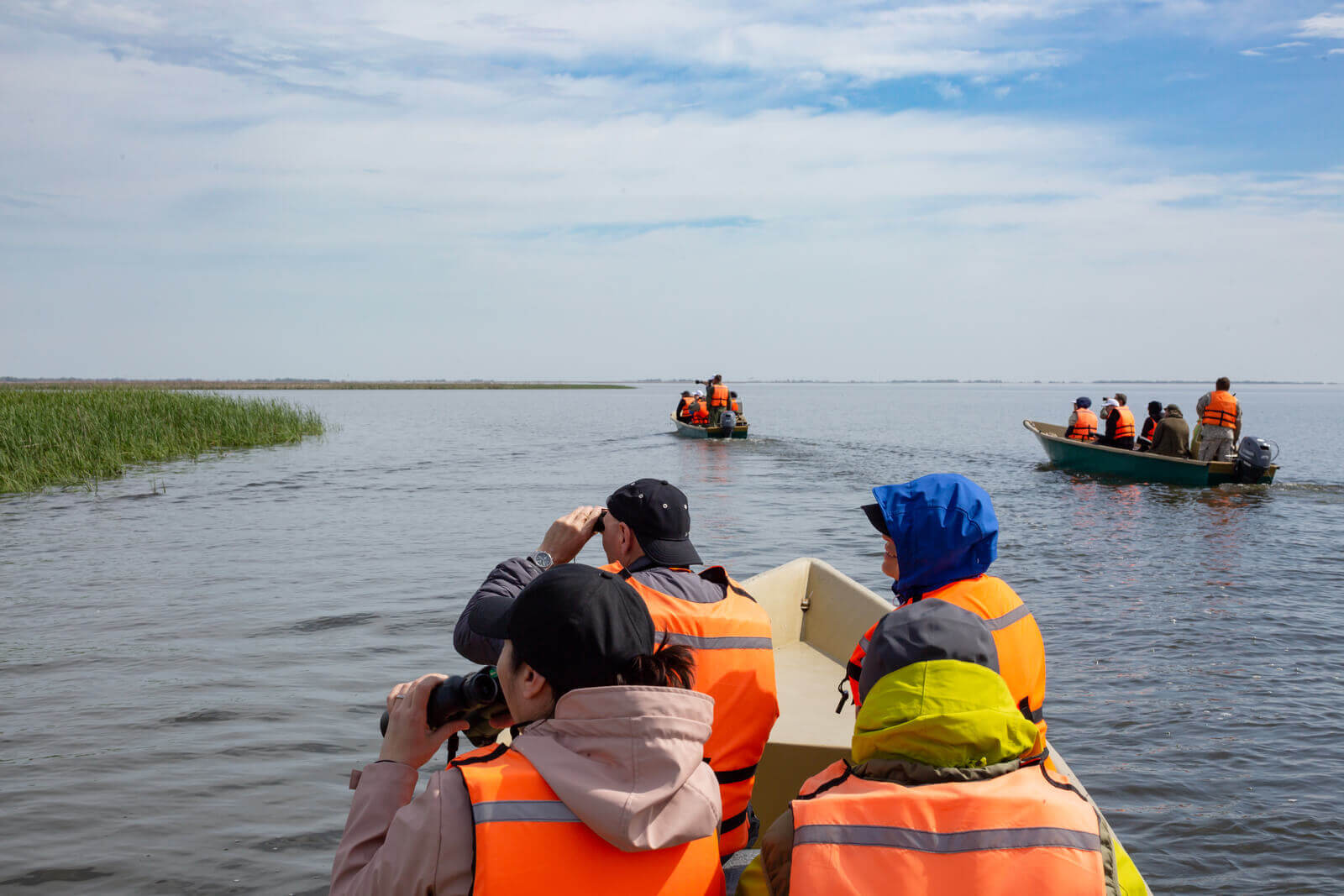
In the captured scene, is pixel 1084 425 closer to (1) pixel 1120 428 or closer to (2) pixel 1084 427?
(2) pixel 1084 427

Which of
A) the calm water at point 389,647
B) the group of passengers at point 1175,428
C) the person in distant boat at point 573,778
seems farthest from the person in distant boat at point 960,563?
the group of passengers at point 1175,428

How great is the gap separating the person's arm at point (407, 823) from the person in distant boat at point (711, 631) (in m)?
0.92

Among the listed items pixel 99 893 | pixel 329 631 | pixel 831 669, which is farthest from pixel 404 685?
pixel 329 631

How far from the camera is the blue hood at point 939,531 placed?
125 inches

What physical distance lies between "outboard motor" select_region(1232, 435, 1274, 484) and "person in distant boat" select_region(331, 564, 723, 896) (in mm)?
18655

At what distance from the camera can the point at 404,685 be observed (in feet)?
6.54

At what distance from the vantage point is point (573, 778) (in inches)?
67.4

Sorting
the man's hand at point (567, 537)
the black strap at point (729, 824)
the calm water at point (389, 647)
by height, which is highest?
the man's hand at point (567, 537)

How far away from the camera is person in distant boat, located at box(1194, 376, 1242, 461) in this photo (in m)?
17.8

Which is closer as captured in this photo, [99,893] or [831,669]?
[99,893]

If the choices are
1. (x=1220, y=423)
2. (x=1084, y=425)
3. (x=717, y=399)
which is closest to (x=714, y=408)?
(x=717, y=399)

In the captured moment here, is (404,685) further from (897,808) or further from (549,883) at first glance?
(897,808)

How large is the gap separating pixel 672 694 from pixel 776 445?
3027 cm

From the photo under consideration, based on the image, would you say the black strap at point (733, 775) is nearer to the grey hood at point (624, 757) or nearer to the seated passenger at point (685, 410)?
the grey hood at point (624, 757)
